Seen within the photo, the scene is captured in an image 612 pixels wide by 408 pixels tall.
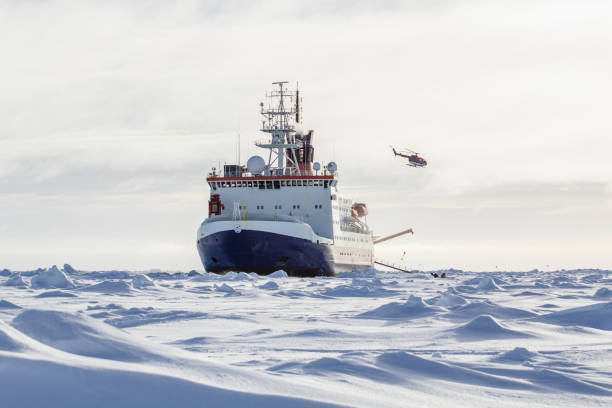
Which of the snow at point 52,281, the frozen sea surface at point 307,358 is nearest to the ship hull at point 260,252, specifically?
the snow at point 52,281

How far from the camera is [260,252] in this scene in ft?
149

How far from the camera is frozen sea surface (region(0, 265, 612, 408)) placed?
3.58 meters

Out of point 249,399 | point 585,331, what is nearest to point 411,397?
point 249,399

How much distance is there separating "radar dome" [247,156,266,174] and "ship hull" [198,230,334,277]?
299 inches

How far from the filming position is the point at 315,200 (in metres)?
51.5

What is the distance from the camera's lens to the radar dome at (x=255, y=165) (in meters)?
52.9

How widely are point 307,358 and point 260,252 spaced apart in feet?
126

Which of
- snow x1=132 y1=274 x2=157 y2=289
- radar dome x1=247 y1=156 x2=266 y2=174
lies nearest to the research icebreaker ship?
radar dome x1=247 y1=156 x2=266 y2=174

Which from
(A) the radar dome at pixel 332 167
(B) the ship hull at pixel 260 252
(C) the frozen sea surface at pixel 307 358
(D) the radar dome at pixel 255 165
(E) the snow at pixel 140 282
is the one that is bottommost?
(C) the frozen sea surface at pixel 307 358

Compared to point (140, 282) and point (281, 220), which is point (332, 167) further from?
point (140, 282)

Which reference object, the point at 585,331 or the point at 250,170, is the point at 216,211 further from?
the point at 585,331

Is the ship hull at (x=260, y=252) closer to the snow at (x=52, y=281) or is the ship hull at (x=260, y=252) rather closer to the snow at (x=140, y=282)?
the snow at (x=140, y=282)

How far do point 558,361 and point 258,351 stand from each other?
3264 mm

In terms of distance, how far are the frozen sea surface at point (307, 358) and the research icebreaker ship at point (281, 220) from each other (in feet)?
104
